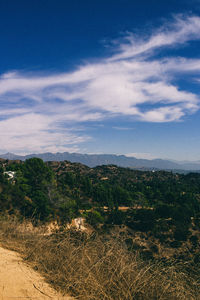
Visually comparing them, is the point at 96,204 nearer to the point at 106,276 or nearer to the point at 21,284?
the point at 106,276

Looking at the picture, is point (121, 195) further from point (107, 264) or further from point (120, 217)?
point (107, 264)

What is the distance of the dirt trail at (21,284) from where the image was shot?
3.64 metres

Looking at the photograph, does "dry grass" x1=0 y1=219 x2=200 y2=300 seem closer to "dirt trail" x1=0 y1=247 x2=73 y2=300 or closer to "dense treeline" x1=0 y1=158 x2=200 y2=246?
"dirt trail" x1=0 y1=247 x2=73 y2=300

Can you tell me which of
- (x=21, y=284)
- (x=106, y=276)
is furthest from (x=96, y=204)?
(x=21, y=284)

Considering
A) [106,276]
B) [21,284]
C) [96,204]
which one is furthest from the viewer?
[96,204]

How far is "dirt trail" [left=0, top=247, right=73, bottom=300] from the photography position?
3.64 m

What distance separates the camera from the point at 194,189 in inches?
2628

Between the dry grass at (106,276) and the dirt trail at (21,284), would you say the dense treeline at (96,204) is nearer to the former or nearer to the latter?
the dry grass at (106,276)

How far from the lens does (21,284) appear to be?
394 centimetres

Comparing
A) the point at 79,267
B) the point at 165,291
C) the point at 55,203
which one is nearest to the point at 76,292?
the point at 79,267

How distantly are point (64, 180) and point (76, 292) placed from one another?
6022 centimetres

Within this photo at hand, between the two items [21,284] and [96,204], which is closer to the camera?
[21,284]

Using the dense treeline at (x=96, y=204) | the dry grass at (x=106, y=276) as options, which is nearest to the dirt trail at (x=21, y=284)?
the dry grass at (x=106, y=276)

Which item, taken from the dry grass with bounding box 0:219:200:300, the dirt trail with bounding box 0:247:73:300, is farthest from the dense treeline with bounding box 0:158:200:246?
the dirt trail with bounding box 0:247:73:300
